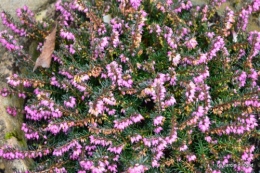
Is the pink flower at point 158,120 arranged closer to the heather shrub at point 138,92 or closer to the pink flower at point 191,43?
the heather shrub at point 138,92

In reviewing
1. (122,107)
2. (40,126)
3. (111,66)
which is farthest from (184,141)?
(40,126)

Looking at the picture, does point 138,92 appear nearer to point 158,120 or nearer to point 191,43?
point 158,120

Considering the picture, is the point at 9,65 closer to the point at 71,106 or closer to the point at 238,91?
the point at 71,106

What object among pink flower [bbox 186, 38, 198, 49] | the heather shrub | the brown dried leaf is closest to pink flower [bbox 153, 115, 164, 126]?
the heather shrub

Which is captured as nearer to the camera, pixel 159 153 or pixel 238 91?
pixel 159 153

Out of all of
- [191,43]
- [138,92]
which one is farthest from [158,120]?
[191,43]

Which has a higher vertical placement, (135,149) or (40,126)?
(40,126)

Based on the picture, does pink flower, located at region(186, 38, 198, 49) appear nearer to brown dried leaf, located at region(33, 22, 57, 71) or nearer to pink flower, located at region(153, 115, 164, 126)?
pink flower, located at region(153, 115, 164, 126)
